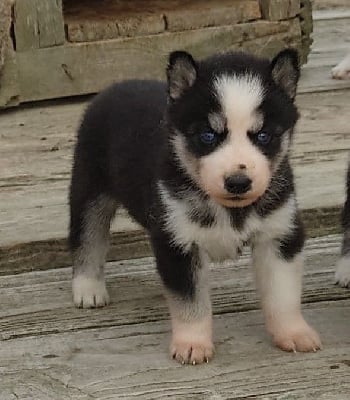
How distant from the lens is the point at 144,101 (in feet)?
11.6

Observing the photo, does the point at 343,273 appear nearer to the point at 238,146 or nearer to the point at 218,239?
the point at 218,239

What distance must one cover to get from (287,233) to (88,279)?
0.76 meters

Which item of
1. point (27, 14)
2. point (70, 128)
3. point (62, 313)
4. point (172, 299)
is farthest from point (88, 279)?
point (27, 14)

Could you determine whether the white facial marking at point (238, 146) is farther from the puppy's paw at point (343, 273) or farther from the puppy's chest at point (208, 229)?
the puppy's paw at point (343, 273)

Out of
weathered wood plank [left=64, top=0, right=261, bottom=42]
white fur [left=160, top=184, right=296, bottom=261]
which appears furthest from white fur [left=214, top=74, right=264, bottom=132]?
weathered wood plank [left=64, top=0, right=261, bottom=42]

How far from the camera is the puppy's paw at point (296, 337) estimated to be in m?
3.18

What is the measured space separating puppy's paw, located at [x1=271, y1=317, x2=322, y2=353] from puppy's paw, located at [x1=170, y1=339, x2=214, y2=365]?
0.20m

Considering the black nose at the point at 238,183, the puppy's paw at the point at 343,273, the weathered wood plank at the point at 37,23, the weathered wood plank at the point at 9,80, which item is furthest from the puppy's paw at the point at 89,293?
the weathered wood plank at the point at 37,23

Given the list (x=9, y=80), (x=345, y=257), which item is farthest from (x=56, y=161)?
(x=345, y=257)

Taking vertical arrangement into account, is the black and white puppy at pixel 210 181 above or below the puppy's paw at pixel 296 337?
above

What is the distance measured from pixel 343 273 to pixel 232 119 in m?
0.98

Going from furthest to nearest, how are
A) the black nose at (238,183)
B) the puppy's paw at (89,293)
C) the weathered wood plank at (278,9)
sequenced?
the weathered wood plank at (278,9), the puppy's paw at (89,293), the black nose at (238,183)

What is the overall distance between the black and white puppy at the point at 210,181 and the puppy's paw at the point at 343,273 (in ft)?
1.44

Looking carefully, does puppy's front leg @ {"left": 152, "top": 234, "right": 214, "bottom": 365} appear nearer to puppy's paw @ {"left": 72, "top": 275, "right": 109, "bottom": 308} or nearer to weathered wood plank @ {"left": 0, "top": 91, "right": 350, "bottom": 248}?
puppy's paw @ {"left": 72, "top": 275, "right": 109, "bottom": 308}
